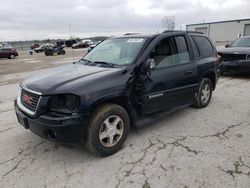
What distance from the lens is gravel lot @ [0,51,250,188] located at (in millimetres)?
2850

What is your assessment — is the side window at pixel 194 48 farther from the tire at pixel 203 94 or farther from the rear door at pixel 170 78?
the tire at pixel 203 94

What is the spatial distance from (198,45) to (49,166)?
379 centimetres

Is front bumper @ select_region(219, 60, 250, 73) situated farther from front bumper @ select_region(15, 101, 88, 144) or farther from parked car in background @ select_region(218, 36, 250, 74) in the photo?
front bumper @ select_region(15, 101, 88, 144)

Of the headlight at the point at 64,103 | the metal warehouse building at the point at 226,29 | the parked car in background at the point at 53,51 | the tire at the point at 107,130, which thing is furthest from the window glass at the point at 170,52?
the metal warehouse building at the point at 226,29

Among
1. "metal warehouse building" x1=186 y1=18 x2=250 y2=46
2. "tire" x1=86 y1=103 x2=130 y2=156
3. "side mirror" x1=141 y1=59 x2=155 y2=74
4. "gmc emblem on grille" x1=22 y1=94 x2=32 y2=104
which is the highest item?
"metal warehouse building" x1=186 y1=18 x2=250 y2=46

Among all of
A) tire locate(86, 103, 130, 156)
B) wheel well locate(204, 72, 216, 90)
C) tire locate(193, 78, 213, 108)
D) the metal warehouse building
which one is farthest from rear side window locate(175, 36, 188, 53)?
the metal warehouse building

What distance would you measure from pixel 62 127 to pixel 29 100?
74 centimetres

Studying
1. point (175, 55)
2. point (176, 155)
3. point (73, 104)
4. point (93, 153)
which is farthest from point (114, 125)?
point (175, 55)

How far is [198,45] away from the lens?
5.06m

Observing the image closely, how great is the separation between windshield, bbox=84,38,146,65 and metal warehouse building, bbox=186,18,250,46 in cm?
4508

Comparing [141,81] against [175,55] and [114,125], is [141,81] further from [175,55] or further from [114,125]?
[175,55]

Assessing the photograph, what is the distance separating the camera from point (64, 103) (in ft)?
10.0

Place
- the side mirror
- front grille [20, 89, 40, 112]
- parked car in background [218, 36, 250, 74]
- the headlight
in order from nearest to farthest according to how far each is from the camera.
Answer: the headlight → front grille [20, 89, 40, 112] → the side mirror → parked car in background [218, 36, 250, 74]

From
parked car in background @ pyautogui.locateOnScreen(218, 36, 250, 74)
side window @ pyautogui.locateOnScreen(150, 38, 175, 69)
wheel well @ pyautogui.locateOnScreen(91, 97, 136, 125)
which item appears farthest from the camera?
parked car in background @ pyautogui.locateOnScreen(218, 36, 250, 74)
